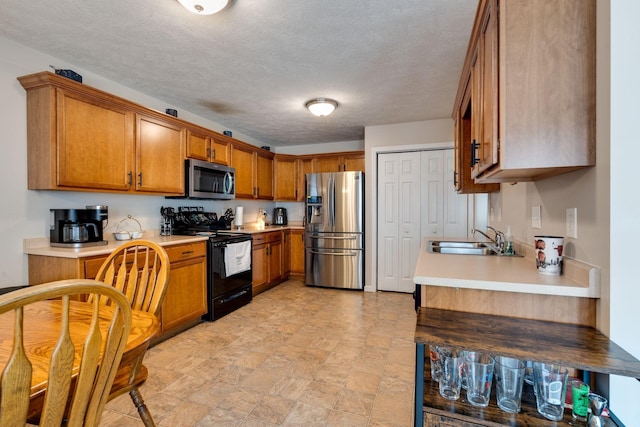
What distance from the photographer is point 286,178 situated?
504 cm

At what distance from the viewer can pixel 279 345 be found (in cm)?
256

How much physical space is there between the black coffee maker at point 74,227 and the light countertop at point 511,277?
7.98ft

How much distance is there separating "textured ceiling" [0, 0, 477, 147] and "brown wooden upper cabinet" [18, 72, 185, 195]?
0.33 meters

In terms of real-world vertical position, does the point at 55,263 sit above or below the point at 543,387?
above

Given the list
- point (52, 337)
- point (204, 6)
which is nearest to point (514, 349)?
point (52, 337)

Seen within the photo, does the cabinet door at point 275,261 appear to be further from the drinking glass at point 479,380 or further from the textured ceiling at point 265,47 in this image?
the drinking glass at point 479,380

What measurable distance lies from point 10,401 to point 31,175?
7.56ft

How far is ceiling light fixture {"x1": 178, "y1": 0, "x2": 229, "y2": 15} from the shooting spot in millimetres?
1641

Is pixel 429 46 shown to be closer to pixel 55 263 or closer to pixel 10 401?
pixel 10 401

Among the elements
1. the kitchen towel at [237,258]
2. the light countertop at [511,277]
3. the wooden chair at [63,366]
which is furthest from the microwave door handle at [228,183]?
the wooden chair at [63,366]

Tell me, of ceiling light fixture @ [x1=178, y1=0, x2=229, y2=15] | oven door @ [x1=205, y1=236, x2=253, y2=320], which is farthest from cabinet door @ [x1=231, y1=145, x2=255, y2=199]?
ceiling light fixture @ [x1=178, y1=0, x2=229, y2=15]

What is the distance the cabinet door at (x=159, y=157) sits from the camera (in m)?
2.73

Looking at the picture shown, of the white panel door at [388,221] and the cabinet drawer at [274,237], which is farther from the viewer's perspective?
the cabinet drawer at [274,237]
